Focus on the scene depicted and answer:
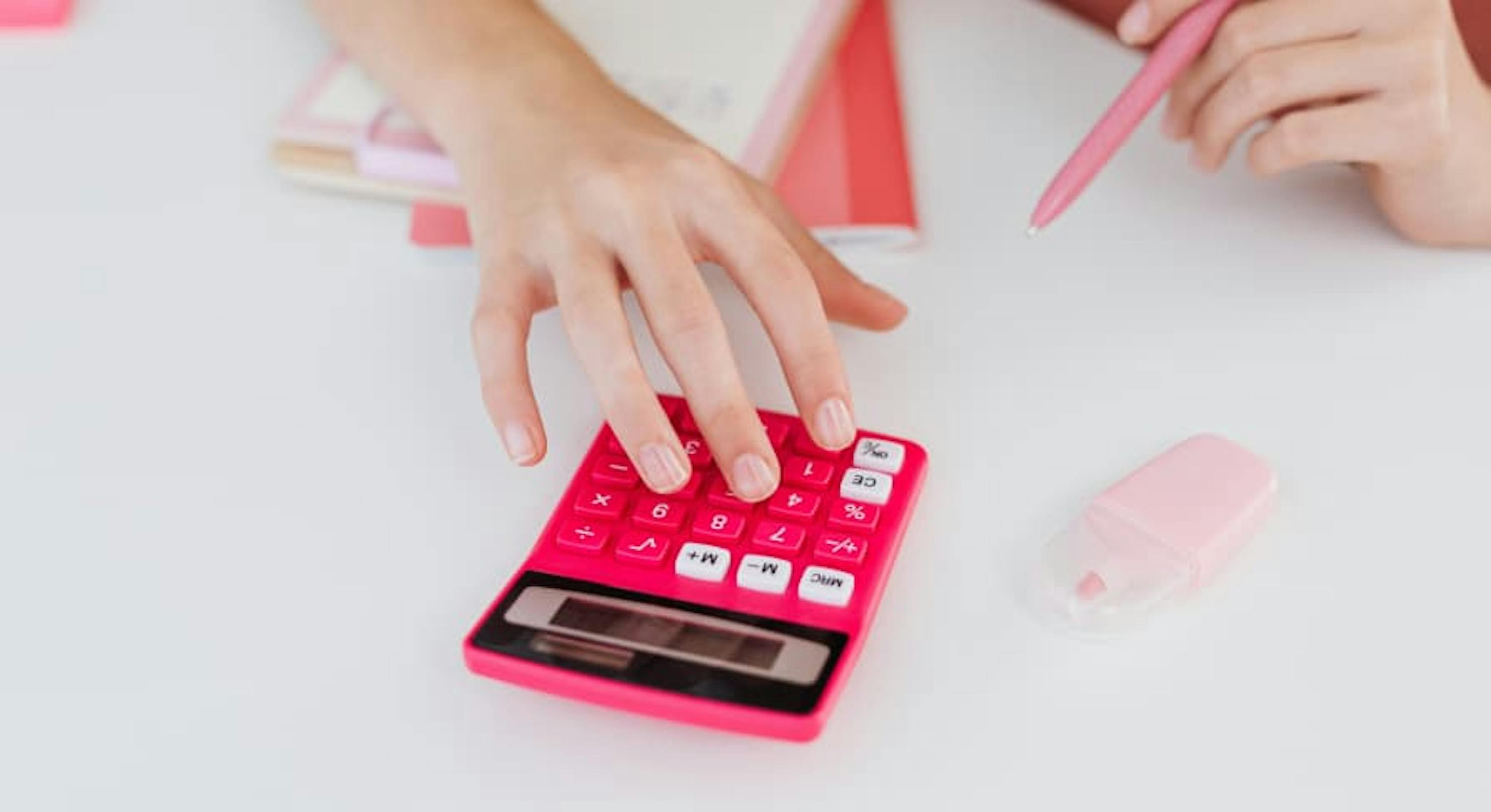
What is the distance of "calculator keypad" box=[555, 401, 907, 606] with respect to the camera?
484 mm

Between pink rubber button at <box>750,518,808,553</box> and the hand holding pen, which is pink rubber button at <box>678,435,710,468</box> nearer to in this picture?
pink rubber button at <box>750,518,808,553</box>

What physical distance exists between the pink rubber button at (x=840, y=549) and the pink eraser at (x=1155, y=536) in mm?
62

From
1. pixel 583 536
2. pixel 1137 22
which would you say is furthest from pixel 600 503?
→ pixel 1137 22

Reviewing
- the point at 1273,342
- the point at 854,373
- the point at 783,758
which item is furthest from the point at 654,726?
the point at 1273,342

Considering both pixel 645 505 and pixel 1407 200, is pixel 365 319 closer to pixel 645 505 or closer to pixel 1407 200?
pixel 645 505

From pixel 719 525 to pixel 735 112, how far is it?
253 mm

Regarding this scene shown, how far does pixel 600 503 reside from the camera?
512 millimetres

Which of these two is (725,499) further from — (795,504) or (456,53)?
(456,53)

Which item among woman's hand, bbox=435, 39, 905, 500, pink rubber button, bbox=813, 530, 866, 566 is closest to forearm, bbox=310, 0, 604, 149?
woman's hand, bbox=435, 39, 905, 500

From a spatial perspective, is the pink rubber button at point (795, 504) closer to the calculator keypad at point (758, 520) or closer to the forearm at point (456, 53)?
the calculator keypad at point (758, 520)

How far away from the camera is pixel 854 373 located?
59cm

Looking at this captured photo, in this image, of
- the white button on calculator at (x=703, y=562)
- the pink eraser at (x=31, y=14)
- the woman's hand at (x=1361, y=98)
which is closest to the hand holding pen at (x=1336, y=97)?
the woman's hand at (x=1361, y=98)

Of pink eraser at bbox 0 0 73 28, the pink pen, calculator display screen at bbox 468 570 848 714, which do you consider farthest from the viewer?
pink eraser at bbox 0 0 73 28

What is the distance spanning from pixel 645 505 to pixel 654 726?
8cm
